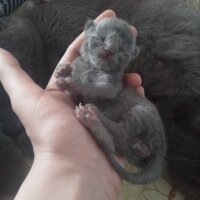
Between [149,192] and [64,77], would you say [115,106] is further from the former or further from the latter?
[149,192]

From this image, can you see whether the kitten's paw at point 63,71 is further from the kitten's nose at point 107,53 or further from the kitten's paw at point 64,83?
the kitten's nose at point 107,53

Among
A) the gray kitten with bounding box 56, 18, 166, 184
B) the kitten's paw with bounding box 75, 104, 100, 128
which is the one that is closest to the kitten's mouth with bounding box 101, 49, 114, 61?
the gray kitten with bounding box 56, 18, 166, 184

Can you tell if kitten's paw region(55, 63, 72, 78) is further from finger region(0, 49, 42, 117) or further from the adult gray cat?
the adult gray cat

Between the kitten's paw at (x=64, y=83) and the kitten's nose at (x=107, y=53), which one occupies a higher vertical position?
the kitten's nose at (x=107, y=53)

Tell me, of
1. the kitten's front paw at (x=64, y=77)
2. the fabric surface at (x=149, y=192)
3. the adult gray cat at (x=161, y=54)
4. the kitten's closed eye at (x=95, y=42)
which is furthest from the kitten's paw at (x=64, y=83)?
the fabric surface at (x=149, y=192)

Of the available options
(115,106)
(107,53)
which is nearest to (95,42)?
(107,53)

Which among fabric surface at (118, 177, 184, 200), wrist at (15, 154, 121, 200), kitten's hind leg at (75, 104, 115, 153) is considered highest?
kitten's hind leg at (75, 104, 115, 153)

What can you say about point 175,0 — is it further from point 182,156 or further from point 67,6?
point 182,156

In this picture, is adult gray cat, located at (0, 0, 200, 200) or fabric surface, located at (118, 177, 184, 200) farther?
fabric surface, located at (118, 177, 184, 200)
